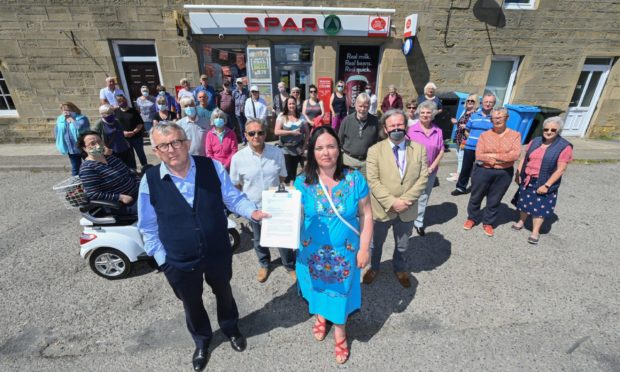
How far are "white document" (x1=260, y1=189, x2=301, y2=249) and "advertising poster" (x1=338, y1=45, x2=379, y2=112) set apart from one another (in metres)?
8.40

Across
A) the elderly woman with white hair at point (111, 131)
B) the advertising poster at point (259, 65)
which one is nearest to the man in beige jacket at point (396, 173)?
the elderly woman with white hair at point (111, 131)

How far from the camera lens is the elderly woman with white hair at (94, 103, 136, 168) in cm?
527

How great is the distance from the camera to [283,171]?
3.22 m

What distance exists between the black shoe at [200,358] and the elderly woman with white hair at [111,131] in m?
4.56

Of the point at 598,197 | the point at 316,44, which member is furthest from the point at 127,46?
the point at 598,197

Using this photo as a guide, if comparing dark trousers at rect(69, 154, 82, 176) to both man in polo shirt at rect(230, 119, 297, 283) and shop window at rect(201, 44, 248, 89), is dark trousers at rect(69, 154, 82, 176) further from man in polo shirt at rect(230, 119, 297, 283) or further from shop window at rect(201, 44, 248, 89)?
man in polo shirt at rect(230, 119, 297, 283)

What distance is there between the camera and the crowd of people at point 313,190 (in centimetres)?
200

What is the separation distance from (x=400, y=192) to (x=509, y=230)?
281 cm

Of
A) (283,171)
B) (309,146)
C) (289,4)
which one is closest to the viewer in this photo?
(309,146)

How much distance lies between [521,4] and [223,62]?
9652 millimetres

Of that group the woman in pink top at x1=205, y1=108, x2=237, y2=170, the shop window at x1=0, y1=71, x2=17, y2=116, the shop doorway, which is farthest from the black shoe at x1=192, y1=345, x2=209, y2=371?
the shop doorway

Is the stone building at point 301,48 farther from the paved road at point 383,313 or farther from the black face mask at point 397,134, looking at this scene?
the black face mask at point 397,134

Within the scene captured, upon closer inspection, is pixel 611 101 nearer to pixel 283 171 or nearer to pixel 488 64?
pixel 488 64

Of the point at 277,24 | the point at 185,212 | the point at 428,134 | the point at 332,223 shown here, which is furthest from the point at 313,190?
the point at 277,24
